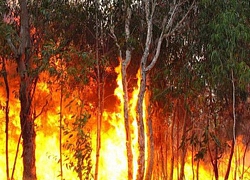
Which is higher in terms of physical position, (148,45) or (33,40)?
(33,40)

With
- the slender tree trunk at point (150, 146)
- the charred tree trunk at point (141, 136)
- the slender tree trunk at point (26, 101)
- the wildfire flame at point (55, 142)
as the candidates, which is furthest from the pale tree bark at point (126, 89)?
the wildfire flame at point (55, 142)

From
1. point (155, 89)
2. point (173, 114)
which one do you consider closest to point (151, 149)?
point (155, 89)

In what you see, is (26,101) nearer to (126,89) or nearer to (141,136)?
(126,89)

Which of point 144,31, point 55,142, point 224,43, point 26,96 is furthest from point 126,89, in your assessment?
point 55,142

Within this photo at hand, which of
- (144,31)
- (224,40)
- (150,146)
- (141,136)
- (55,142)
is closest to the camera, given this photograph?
(224,40)

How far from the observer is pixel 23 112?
42.9 feet

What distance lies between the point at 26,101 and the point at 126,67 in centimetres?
297

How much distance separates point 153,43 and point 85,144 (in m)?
4.72

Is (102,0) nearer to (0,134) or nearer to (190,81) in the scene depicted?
(190,81)

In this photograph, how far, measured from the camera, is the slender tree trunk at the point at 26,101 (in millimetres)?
12953

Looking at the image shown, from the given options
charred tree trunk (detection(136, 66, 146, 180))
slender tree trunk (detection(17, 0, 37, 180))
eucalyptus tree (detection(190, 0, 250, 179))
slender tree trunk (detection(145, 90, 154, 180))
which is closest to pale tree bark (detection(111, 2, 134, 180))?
charred tree trunk (detection(136, 66, 146, 180))

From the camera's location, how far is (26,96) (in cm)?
1302

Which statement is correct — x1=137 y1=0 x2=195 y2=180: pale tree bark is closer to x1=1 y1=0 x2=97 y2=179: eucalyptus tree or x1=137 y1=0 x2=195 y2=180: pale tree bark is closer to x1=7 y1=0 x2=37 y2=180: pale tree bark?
x1=1 y1=0 x2=97 y2=179: eucalyptus tree

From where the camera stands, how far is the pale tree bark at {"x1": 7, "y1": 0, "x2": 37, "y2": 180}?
42.5 feet
